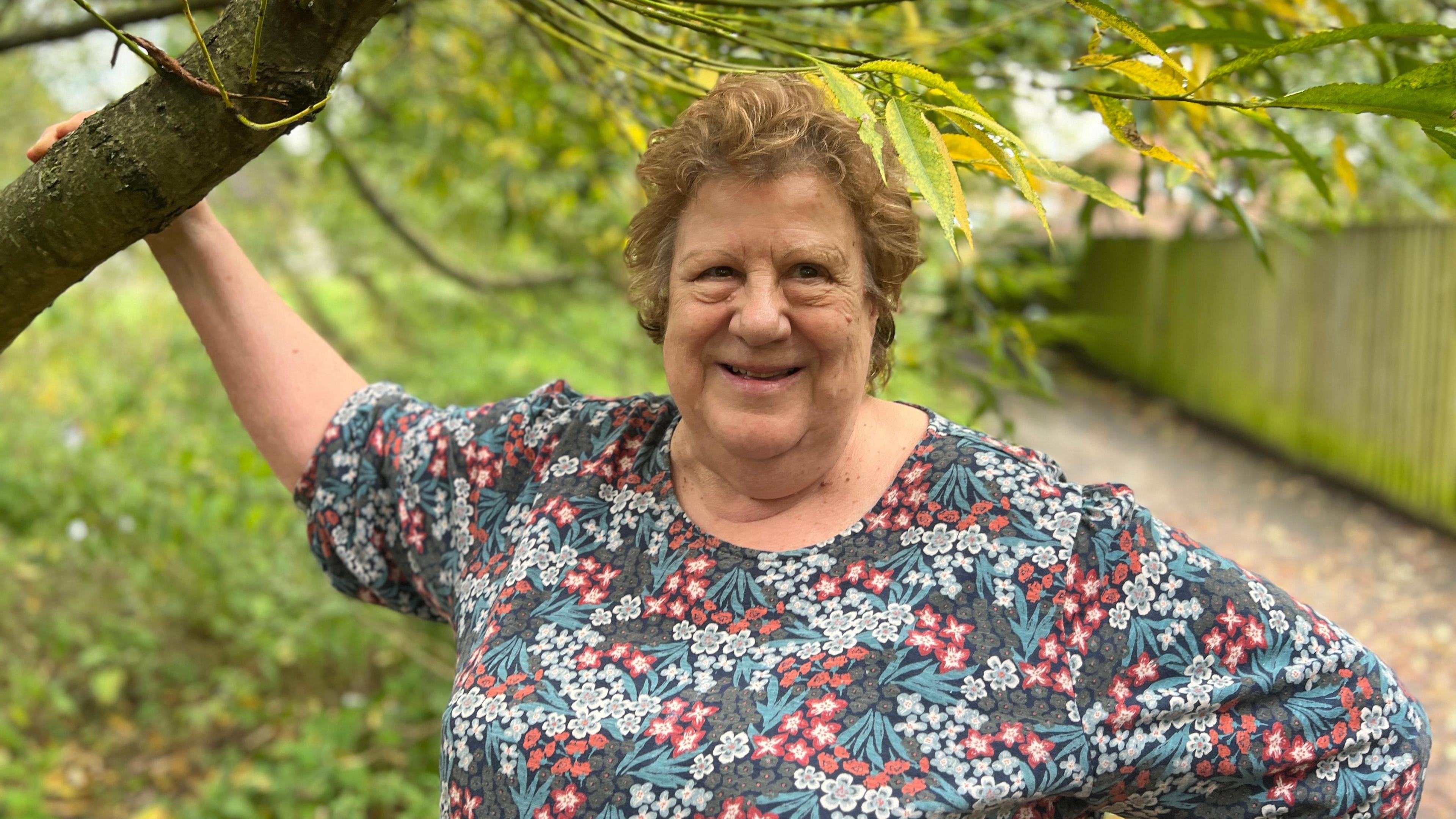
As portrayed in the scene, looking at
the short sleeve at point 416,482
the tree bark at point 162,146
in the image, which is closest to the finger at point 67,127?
the tree bark at point 162,146

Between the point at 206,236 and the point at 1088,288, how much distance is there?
47.6ft

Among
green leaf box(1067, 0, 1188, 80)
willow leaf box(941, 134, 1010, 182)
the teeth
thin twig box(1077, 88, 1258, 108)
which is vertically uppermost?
Result: green leaf box(1067, 0, 1188, 80)

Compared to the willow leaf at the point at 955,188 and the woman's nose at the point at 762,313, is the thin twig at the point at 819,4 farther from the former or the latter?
the woman's nose at the point at 762,313

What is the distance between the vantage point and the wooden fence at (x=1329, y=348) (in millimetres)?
7102

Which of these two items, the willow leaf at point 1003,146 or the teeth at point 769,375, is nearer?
the willow leaf at point 1003,146

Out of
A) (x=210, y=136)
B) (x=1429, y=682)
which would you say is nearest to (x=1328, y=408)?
(x=1429, y=682)

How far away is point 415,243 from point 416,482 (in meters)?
2.50

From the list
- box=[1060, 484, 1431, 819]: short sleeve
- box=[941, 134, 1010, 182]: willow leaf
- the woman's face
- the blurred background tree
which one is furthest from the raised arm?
box=[1060, 484, 1431, 819]: short sleeve

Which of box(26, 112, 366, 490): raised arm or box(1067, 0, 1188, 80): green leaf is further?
box(26, 112, 366, 490): raised arm

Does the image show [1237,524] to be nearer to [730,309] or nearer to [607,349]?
[607,349]

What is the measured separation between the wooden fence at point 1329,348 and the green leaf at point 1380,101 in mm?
3131

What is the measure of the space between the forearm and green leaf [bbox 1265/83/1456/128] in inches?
60.7

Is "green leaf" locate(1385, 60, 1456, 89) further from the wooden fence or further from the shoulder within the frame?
the wooden fence

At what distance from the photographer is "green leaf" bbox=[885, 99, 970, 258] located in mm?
950
